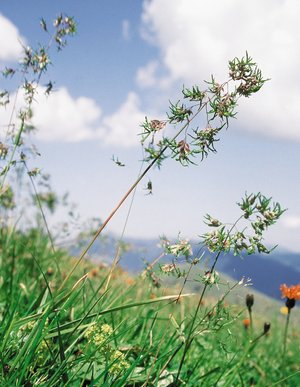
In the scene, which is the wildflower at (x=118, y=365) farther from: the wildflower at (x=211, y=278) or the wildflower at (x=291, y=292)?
the wildflower at (x=291, y=292)

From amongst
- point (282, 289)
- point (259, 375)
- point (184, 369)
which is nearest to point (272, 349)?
point (259, 375)

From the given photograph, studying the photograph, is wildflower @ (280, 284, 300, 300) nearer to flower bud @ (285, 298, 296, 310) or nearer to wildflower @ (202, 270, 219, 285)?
flower bud @ (285, 298, 296, 310)

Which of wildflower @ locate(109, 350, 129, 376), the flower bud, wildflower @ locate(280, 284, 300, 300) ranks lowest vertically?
wildflower @ locate(109, 350, 129, 376)

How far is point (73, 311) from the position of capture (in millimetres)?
3443

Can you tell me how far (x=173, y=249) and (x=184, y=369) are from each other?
4.31 ft

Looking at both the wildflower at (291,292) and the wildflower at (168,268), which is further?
the wildflower at (291,292)

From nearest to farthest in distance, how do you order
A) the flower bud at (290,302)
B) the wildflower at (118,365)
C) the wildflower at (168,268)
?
the wildflower at (168,268) < the wildflower at (118,365) < the flower bud at (290,302)

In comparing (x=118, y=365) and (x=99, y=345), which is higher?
(x=99, y=345)

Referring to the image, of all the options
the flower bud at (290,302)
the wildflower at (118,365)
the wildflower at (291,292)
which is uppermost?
the wildflower at (291,292)

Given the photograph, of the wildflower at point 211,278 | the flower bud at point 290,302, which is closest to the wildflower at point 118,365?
the wildflower at point 211,278

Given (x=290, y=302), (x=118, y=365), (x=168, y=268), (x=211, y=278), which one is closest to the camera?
(x=211, y=278)

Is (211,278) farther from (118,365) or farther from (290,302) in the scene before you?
(290,302)

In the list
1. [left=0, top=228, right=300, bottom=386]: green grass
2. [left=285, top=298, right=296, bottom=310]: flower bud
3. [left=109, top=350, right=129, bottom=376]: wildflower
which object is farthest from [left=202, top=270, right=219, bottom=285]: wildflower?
[left=285, top=298, right=296, bottom=310]: flower bud

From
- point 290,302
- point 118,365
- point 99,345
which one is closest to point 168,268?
point 99,345
